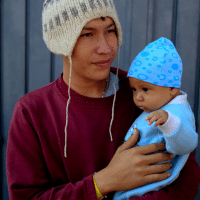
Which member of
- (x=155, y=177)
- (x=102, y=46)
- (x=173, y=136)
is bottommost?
(x=155, y=177)

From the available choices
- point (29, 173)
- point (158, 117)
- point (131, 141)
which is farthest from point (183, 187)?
point (29, 173)

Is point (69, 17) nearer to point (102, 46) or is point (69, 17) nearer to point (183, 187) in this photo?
point (102, 46)

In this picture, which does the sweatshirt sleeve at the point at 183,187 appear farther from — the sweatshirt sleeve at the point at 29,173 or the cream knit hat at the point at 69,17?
the cream knit hat at the point at 69,17

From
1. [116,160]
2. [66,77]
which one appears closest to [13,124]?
[66,77]

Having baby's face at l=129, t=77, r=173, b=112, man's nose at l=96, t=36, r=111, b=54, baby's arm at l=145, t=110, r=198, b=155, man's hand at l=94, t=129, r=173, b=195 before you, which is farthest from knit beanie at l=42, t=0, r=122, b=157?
baby's arm at l=145, t=110, r=198, b=155

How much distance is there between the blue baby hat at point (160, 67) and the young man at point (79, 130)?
19 centimetres

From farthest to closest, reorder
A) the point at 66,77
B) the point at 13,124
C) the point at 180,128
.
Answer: the point at 66,77 < the point at 13,124 < the point at 180,128

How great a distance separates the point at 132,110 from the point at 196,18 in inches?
44.8

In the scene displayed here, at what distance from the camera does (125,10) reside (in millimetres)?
1984

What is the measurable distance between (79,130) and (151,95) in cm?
45

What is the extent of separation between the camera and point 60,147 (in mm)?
1279

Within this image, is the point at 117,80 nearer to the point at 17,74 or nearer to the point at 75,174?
the point at 75,174

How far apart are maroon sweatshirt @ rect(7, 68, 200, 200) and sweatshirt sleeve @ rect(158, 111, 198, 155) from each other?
0.27 metres

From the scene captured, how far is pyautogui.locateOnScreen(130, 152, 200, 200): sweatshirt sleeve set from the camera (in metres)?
1.14
